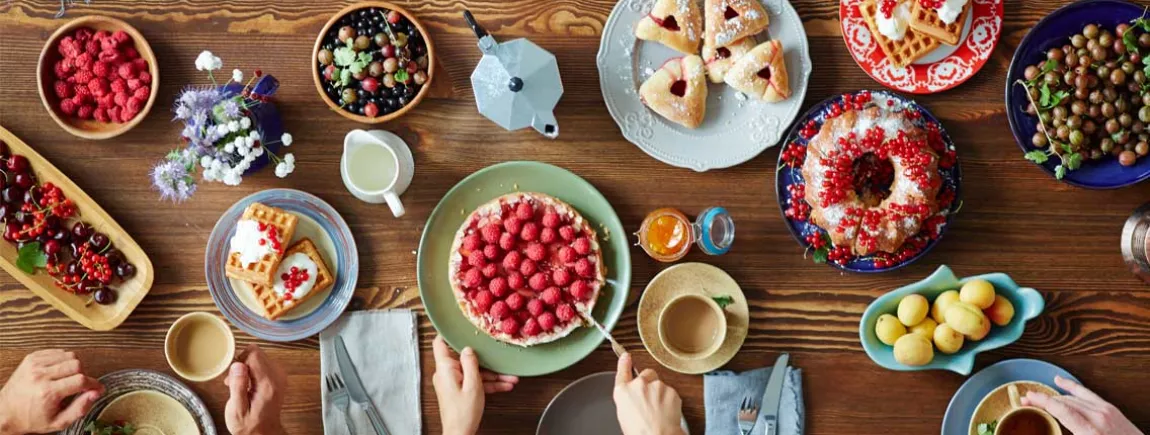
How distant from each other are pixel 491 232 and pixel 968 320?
1221 mm

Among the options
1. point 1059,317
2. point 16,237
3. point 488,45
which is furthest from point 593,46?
point 16,237

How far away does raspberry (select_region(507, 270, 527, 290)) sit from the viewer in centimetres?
222

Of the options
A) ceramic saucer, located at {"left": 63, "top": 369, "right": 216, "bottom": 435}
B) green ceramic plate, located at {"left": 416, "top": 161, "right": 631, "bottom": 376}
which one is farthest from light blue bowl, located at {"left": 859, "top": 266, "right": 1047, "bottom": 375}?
ceramic saucer, located at {"left": 63, "top": 369, "right": 216, "bottom": 435}

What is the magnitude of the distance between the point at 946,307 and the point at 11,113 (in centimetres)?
256

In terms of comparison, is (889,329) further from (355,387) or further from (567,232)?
(355,387)

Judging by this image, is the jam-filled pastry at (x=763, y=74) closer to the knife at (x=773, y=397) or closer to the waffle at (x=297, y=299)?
the knife at (x=773, y=397)

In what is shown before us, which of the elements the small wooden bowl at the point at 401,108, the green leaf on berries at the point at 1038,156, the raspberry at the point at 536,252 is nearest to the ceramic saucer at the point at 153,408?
the small wooden bowl at the point at 401,108

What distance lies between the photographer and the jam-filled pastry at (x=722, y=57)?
2.25 m

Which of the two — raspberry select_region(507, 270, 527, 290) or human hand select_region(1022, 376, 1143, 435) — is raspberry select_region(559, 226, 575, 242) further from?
human hand select_region(1022, 376, 1143, 435)

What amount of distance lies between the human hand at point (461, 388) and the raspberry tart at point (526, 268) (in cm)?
11

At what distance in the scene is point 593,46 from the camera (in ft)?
7.61

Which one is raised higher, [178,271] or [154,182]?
[154,182]

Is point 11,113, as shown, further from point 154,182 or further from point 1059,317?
point 1059,317

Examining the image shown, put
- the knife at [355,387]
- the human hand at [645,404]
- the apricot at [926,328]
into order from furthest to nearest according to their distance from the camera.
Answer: the knife at [355,387] → the apricot at [926,328] → the human hand at [645,404]
